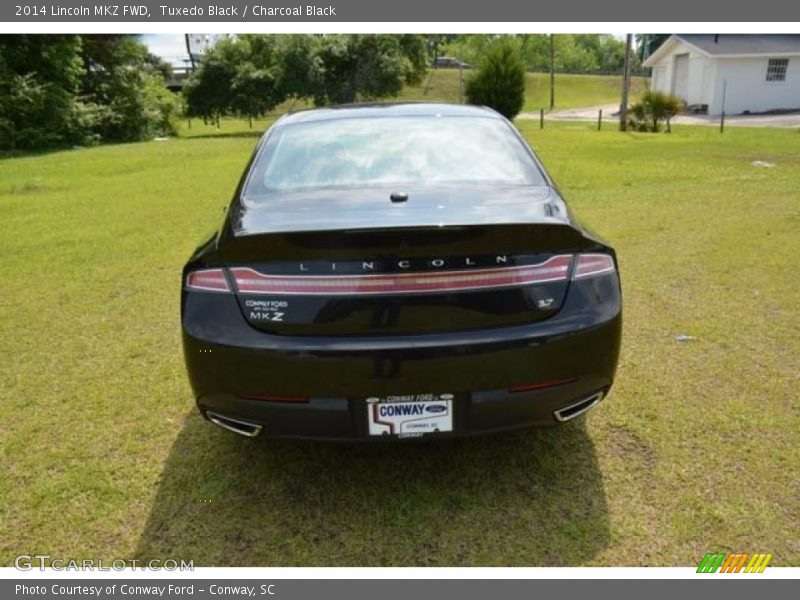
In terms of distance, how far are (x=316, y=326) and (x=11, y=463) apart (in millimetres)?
1736

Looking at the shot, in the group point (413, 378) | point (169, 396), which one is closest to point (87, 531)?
point (169, 396)

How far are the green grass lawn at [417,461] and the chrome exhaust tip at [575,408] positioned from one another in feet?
1.21

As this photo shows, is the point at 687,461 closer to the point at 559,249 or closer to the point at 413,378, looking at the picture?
the point at 559,249

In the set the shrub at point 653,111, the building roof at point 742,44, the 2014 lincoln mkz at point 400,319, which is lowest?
the shrub at point 653,111

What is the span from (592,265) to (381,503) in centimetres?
126

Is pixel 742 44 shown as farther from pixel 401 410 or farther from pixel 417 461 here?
pixel 401 410

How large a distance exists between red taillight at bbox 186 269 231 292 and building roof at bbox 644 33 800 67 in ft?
131

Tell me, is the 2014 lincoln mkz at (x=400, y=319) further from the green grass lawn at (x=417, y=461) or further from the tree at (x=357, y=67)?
the tree at (x=357, y=67)

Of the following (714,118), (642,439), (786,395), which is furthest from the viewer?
(714,118)

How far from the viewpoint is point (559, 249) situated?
2371 millimetres

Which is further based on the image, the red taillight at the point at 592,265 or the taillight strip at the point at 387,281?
the red taillight at the point at 592,265

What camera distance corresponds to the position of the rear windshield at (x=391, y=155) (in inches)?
115

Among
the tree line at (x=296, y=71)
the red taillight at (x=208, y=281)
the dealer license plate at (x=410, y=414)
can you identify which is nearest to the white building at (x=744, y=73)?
the tree line at (x=296, y=71)

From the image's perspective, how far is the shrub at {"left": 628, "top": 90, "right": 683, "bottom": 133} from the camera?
24.4 m
